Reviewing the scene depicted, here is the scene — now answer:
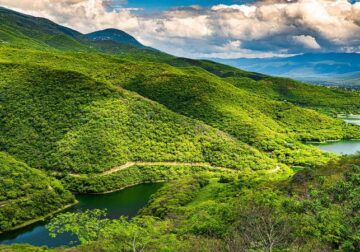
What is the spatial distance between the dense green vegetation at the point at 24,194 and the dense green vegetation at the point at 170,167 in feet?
0.88

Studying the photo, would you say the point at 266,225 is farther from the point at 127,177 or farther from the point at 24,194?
the point at 127,177

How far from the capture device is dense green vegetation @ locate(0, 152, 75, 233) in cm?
8319

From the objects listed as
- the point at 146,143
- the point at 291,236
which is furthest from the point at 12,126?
the point at 291,236

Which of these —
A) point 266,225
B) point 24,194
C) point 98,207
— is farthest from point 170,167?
point 266,225

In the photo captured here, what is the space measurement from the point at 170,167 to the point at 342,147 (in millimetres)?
91797

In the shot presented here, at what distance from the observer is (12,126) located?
411 ft

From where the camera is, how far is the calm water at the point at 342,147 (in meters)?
163

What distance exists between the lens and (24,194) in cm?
9019

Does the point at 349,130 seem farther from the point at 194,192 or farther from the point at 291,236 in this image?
the point at 291,236

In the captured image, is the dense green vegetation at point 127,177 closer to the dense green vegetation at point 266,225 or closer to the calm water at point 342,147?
the dense green vegetation at point 266,225

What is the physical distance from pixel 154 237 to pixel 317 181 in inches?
1305

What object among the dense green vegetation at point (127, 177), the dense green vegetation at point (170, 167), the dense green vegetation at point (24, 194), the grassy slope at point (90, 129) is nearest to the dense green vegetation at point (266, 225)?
the dense green vegetation at point (170, 167)

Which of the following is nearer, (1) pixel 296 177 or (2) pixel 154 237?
(2) pixel 154 237

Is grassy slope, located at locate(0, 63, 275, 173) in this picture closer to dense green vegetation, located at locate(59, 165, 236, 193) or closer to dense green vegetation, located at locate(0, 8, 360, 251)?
dense green vegetation, located at locate(0, 8, 360, 251)
